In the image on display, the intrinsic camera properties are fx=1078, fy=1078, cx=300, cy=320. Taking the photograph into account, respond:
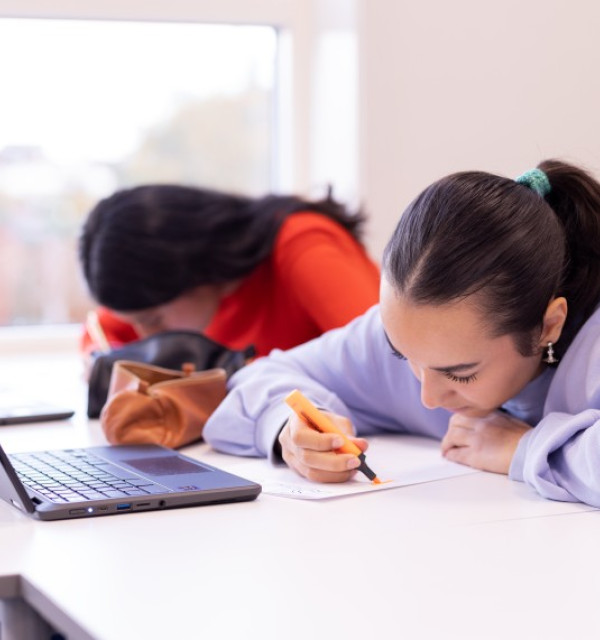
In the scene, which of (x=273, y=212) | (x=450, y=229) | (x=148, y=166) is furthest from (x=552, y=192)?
(x=148, y=166)

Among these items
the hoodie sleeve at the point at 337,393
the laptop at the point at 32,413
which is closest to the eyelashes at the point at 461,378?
the hoodie sleeve at the point at 337,393

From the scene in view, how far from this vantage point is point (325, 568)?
88cm

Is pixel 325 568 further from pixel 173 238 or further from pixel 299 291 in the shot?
pixel 173 238

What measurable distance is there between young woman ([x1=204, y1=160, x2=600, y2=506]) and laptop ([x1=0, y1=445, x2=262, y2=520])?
0.40 ft

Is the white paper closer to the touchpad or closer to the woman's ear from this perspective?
the touchpad

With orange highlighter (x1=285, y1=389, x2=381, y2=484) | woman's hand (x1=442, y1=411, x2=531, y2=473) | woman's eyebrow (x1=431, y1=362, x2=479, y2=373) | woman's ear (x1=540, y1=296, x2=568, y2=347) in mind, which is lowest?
woman's hand (x1=442, y1=411, x2=531, y2=473)

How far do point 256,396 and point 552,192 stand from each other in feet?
1.57

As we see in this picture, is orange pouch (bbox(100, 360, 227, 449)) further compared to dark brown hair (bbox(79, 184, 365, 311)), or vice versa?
dark brown hair (bbox(79, 184, 365, 311))

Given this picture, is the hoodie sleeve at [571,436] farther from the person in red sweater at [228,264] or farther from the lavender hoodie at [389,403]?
the person in red sweater at [228,264]

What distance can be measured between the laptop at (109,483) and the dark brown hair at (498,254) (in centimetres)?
30

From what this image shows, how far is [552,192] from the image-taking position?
49.9 inches

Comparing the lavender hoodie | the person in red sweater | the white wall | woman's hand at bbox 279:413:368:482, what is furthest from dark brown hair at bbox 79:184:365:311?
woman's hand at bbox 279:413:368:482

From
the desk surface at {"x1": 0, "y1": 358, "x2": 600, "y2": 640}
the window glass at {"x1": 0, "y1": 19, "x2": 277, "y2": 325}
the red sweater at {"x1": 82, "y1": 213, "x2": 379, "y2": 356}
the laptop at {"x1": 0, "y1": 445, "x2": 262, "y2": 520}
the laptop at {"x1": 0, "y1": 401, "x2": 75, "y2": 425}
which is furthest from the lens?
the window glass at {"x1": 0, "y1": 19, "x2": 277, "y2": 325}

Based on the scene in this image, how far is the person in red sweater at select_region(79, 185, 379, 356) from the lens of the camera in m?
2.05
